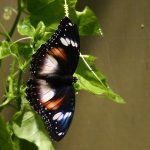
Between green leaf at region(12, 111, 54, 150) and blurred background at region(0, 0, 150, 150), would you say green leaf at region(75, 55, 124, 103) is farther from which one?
blurred background at region(0, 0, 150, 150)

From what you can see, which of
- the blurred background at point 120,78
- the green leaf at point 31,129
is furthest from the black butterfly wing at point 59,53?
the blurred background at point 120,78

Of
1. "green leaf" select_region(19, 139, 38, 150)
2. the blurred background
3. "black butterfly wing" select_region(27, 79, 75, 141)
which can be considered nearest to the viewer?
"black butterfly wing" select_region(27, 79, 75, 141)

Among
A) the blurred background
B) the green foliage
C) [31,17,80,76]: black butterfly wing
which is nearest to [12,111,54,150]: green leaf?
the green foliage

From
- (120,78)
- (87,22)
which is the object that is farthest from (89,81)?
(120,78)

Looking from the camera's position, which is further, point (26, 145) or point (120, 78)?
point (120, 78)

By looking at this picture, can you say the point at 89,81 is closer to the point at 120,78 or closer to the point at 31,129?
the point at 31,129

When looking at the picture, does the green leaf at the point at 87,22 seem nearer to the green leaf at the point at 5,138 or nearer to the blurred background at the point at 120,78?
the green leaf at the point at 5,138

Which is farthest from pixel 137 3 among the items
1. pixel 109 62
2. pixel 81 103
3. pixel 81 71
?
pixel 81 71

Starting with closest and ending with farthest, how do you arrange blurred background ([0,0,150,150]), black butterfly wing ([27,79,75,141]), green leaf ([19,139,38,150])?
1. black butterfly wing ([27,79,75,141])
2. green leaf ([19,139,38,150])
3. blurred background ([0,0,150,150])
